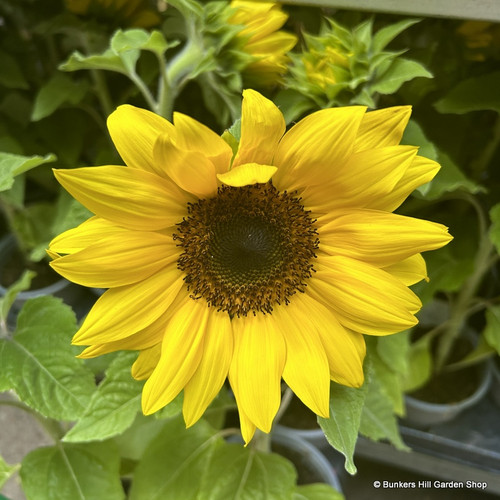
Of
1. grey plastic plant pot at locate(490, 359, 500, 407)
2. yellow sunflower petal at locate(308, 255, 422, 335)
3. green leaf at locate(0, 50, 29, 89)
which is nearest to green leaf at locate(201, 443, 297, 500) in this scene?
yellow sunflower petal at locate(308, 255, 422, 335)

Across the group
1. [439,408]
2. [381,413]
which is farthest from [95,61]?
[439,408]

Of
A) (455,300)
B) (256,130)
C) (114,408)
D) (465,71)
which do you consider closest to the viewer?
(256,130)

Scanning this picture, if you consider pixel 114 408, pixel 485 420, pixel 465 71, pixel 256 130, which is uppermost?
pixel 256 130

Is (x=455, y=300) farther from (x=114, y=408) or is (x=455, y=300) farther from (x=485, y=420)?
(x=114, y=408)

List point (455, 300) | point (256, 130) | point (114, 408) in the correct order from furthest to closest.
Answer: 1. point (455, 300)
2. point (114, 408)
3. point (256, 130)

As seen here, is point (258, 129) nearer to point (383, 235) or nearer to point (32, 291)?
point (383, 235)

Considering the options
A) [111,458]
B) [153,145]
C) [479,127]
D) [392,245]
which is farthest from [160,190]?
[479,127]
